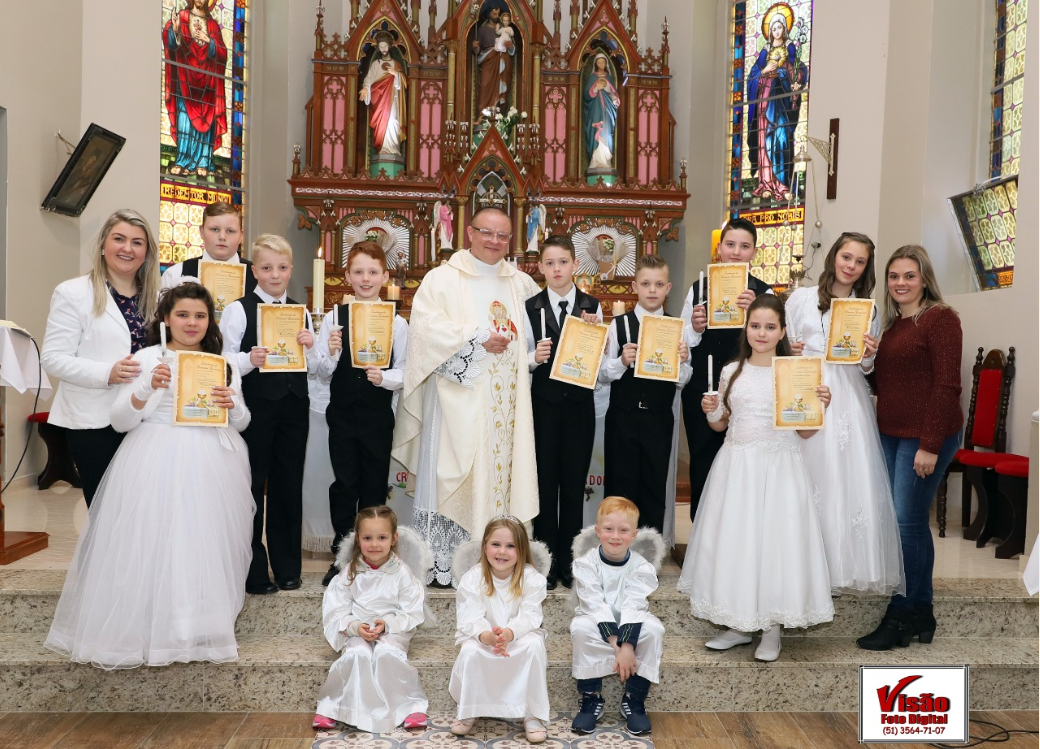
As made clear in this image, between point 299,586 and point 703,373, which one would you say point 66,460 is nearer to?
point 299,586

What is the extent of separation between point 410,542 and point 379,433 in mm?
715

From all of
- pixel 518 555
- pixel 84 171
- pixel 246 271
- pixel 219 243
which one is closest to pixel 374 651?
pixel 518 555

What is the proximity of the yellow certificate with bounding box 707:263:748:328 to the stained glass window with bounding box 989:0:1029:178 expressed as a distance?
388cm

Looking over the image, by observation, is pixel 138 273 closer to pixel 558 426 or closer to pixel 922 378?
pixel 558 426

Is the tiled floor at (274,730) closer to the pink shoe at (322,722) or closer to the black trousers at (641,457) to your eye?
the pink shoe at (322,722)

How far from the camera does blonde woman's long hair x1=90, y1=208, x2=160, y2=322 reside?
4.36 meters

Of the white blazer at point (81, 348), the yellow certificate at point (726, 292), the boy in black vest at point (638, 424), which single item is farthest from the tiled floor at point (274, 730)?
the yellow certificate at point (726, 292)

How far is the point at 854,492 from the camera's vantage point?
459 centimetres

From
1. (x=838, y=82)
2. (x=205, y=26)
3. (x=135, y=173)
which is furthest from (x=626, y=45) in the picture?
(x=135, y=173)

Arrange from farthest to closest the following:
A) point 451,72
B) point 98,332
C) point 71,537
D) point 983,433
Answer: point 451,72, point 983,433, point 71,537, point 98,332

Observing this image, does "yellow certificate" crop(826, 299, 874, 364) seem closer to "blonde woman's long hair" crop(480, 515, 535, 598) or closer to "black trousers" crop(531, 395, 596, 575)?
"black trousers" crop(531, 395, 596, 575)

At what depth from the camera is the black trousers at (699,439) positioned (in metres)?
5.16

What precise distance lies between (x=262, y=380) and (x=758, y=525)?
2.35 m

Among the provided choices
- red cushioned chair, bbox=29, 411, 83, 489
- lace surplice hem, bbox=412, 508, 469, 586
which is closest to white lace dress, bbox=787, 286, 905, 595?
lace surplice hem, bbox=412, 508, 469, 586
